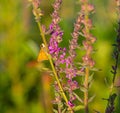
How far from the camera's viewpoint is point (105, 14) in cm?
357

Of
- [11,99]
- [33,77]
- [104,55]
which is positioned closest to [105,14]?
[104,55]

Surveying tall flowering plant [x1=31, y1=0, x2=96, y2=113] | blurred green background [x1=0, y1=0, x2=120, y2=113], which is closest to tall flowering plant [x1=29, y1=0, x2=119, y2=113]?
tall flowering plant [x1=31, y1=0, x2=96, y2=113]

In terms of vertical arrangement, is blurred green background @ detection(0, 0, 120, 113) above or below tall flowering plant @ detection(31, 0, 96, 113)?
below

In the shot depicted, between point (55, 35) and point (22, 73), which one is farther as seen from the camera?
A: point (22, 73)

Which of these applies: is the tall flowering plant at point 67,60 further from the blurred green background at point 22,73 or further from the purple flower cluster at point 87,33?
the blurred green background at point 22,73

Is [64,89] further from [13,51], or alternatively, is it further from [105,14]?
[105,14]

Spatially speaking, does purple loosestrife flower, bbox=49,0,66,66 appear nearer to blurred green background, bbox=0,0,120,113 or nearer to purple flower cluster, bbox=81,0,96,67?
purple flower cluster, bbox=81,0,96,67

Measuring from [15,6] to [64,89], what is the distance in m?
2.01

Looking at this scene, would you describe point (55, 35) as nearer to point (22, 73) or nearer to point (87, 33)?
point (87, 33)

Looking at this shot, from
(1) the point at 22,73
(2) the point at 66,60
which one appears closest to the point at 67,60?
(2) the point at 66,60

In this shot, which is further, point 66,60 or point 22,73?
point 22,73

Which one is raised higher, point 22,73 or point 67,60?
point 67,60

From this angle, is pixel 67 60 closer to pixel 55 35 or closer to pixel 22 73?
pixel 55 35

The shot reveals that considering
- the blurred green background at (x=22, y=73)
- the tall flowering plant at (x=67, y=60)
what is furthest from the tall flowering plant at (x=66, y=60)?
the blurred green background at (x=22, y=73)
